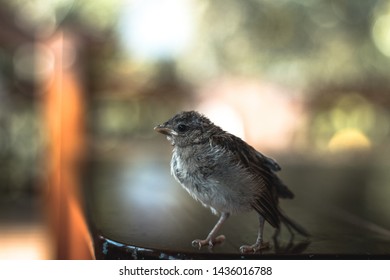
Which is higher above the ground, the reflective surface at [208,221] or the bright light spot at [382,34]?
the bright light spot at [382,34]

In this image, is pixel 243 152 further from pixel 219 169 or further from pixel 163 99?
pixel 163 99

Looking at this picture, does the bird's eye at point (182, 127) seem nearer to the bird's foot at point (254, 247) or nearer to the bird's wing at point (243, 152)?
the bird's wing at point (243, 152)

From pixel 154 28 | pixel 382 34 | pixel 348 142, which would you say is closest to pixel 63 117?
pixel 348 142

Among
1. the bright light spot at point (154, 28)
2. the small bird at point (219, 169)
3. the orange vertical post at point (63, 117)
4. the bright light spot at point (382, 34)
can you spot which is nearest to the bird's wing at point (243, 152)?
the small bird at point (219, 169)

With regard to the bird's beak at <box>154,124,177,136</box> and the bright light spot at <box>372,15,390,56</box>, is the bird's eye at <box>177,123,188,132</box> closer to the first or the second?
the bird's beak at <box>154,124,177,136</box>

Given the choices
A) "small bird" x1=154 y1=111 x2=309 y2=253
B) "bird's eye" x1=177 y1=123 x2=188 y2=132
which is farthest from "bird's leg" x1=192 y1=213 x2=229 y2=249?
"bird's eye" x1=177 y1=123 x2=188 y2=132

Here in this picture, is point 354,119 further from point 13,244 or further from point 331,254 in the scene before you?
point 331,254
